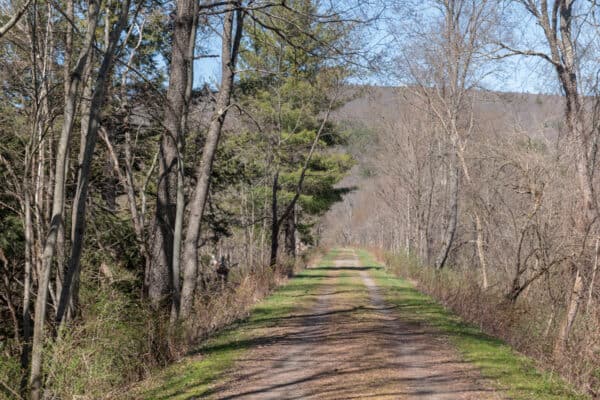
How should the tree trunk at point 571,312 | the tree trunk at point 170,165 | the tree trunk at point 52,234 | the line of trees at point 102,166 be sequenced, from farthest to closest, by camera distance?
1. the tree trunk at point 170,165
2. the tree trunk at point 571,312
3. the line of trees at point 102,166
4. the tree trunk at point 52,234

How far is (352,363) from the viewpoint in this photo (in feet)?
31.8

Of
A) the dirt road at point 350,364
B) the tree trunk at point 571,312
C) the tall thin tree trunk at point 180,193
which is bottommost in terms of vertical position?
the dirt road at point 350,364

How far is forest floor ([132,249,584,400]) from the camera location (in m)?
8.04

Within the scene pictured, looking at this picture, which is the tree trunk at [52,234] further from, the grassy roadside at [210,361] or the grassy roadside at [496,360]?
the grassy roadside at [496,360]

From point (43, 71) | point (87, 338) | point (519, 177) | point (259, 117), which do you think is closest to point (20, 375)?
point (87, 338)

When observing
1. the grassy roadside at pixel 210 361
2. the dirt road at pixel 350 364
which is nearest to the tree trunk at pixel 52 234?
the grassy roadside at pixel 210 361

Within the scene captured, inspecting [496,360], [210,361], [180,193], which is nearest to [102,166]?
[180,193]

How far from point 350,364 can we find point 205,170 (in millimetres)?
5728

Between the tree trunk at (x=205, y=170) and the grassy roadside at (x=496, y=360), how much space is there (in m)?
5.04

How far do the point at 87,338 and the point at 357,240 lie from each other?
11898cm

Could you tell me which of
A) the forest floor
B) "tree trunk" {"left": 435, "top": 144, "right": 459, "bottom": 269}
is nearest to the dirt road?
the forest floor

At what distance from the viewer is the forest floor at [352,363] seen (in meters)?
8.04

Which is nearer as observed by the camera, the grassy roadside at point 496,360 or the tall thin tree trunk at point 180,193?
the grassy roadside at point 496,360

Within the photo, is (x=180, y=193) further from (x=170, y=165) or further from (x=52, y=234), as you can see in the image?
(x=52, y=234)
